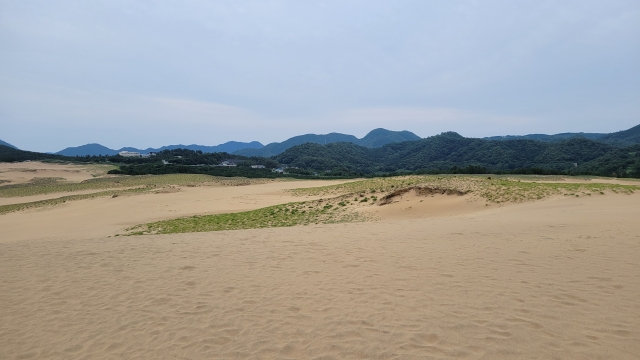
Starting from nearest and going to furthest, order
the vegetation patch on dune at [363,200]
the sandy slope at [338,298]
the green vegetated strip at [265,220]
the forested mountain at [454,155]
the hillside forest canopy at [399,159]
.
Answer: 1. the sandy slope at [338,298]
2. the green vegetated strip at [265,220]
3. the vegetation patch on dune at [363,200]
4. the hillside forest canopy at [399,159]
5. the forested mountain at [454,155]

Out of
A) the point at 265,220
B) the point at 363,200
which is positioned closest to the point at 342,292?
the point at 265,220

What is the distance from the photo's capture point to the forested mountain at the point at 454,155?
75.4 metres

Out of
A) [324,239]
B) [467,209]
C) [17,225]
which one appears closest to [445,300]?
[324,239]

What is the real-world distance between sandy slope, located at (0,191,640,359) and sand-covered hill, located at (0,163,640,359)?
0.09ft

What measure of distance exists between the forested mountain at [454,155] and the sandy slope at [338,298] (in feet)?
183

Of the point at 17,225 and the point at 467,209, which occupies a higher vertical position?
the point at 467,209

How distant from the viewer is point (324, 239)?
1005 centimetres

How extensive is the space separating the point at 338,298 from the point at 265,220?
1225cm

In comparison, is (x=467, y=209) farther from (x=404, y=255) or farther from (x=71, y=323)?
(x=71, y=323)

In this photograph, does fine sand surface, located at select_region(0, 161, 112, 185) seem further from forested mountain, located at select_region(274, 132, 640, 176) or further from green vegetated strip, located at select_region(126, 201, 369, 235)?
forested mountain, located at select_region(274, 132, 640, 176)

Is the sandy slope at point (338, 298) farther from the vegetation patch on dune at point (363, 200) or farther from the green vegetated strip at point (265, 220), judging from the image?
the vegetation patch on dune at point (363, 200)

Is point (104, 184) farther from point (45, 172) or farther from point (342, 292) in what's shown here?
point (342, 292)

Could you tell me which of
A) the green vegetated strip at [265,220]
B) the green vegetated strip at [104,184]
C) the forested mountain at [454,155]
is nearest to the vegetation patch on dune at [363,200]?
the green vegetated strip at [265,220]

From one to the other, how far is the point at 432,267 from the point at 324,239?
4011mm
